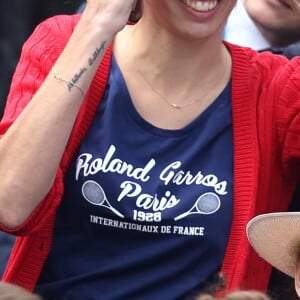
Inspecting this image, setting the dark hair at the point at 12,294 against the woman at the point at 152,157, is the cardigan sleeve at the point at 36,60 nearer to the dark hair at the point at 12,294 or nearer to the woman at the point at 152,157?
the woman at the point at 152,157

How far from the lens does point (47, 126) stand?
2.16m

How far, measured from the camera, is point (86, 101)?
7.57 feet

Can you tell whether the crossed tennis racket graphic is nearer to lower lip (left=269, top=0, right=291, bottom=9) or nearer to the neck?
the neck

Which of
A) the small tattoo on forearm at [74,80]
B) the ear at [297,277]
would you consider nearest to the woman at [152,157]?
the small tattoo on forearm at [74,80]

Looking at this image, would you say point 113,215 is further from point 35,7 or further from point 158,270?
point 35,7

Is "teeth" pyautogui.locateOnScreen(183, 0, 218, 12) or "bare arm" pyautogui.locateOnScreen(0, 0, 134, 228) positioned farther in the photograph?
"teeth" pyautogui.locateOnScreen(183, 0, 218, 12)

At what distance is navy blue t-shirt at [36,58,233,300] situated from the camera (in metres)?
2.28

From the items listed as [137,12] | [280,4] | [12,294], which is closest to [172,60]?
[137,12]

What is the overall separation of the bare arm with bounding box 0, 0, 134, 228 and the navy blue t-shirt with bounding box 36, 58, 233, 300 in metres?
0.13

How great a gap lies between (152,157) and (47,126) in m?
0.26

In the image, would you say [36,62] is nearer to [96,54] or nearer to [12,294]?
[96,54]

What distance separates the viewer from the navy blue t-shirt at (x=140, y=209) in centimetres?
228

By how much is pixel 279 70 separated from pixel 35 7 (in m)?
0.95

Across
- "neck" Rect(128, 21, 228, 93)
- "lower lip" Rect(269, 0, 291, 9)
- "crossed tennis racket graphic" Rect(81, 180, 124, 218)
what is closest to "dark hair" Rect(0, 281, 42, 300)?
"crossed tennis racket graphic" Rect(81, 180, 124, 218)
